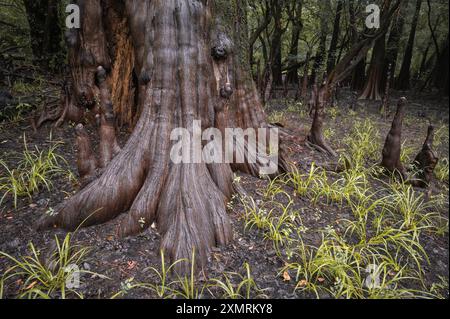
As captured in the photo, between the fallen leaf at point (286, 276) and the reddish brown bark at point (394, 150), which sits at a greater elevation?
the reddish brown bark at point (394, 150)

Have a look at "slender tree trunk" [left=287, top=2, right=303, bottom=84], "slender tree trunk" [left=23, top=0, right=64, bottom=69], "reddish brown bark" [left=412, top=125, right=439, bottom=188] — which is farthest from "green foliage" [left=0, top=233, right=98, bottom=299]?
"slender tree trunk" [left=287, top=2, right=303, bottom=84]

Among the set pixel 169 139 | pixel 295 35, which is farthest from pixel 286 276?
pixel 295 35

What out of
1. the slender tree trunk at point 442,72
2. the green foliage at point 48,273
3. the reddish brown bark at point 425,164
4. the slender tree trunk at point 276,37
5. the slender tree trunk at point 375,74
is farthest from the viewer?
the slender tree trunk at point 442,72

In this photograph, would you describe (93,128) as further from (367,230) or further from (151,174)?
(367,230)

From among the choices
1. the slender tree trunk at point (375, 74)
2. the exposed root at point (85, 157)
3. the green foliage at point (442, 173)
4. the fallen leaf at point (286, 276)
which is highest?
the slender tree trunk at point (375, 74)

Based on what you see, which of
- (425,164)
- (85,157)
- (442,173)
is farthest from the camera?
(442,173)

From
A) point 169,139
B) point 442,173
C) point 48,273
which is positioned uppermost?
point 169,139

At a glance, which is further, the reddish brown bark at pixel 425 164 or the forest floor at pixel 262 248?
the reddish brown bark at pixel 425 164

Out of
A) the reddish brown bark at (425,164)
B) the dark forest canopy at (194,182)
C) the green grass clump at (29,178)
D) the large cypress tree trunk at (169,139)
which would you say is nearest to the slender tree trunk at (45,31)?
the dark forest canopy at (194,182)

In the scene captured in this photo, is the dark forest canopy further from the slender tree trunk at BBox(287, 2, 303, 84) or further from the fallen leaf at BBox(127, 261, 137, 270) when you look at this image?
the slender tree trunk at BBox(287, 2, 303, 84)

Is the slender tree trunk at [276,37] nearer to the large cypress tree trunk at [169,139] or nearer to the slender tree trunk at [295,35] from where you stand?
the slender tree trunk at [295,35]

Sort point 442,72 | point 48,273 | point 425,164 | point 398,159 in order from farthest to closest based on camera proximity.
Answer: point 442,72 → point 398,159 → point 425,164 → point 48,273

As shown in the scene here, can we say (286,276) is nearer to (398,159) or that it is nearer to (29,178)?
(29,178)

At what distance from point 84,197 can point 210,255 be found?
136 centimetres
